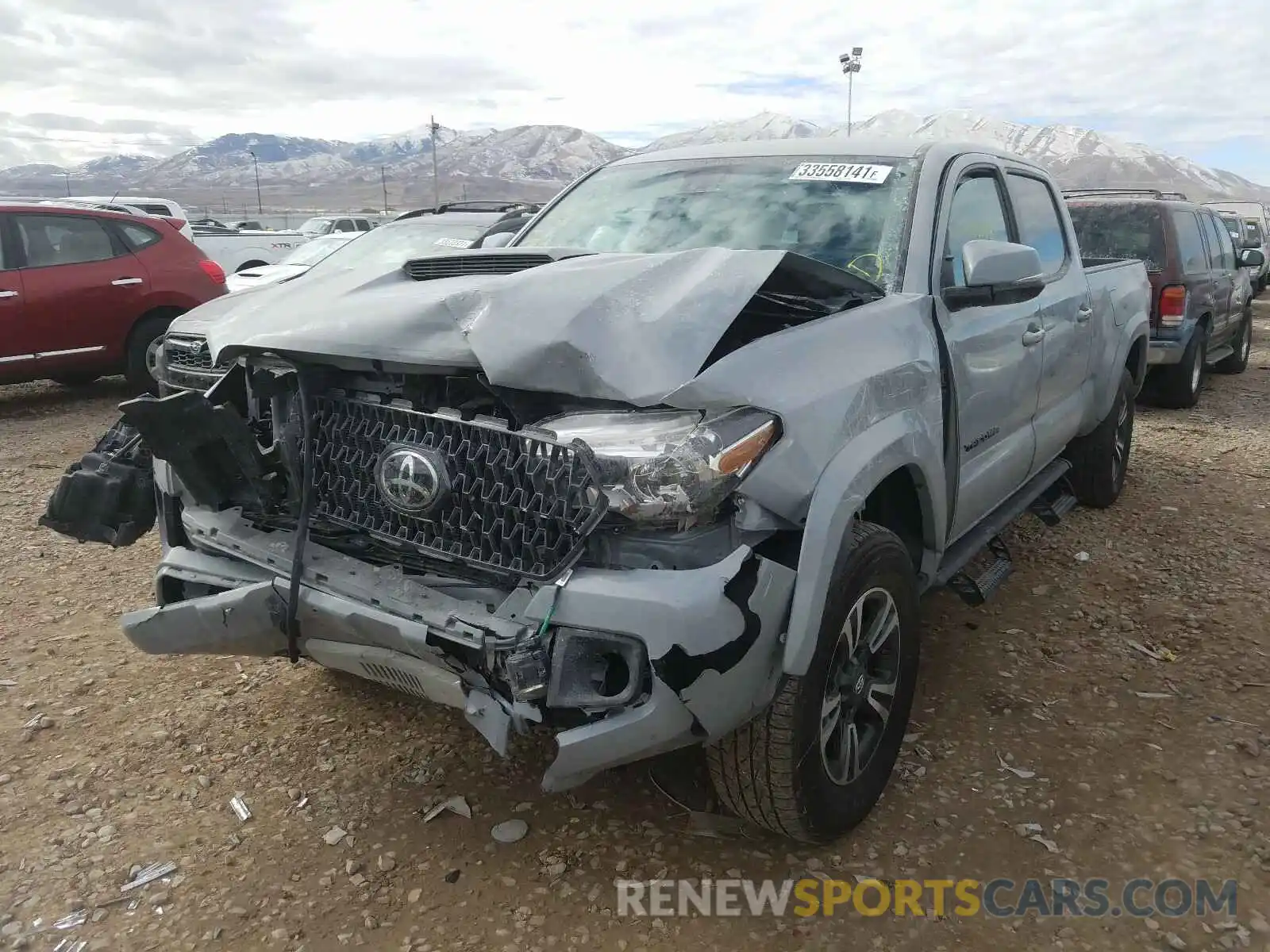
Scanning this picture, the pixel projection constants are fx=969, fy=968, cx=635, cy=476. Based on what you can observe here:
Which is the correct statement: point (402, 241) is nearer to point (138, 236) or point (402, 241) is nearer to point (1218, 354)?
point (138, 236)

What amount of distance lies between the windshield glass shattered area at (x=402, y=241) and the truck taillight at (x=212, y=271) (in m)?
1.29

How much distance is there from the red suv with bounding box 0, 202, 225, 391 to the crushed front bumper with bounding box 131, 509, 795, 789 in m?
6.43

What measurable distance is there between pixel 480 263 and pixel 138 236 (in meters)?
6.88

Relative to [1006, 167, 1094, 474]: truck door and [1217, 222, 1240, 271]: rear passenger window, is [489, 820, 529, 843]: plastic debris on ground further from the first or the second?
[1217, 222, 1240, 271]: rear passenger window

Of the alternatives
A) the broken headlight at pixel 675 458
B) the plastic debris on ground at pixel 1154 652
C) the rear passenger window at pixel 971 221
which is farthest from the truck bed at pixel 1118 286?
the broken headlight at pixel 675 458

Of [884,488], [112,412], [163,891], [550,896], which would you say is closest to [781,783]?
[550,896]

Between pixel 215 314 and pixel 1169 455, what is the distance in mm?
6183

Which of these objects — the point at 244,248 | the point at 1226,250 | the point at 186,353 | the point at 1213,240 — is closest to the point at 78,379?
the point at 186,353

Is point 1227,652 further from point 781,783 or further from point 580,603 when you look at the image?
point 580,603

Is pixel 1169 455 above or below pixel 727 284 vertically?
below

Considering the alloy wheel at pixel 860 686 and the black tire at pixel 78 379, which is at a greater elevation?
the alloy wheel at pixel 860 686

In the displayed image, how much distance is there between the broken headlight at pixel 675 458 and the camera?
2043mm

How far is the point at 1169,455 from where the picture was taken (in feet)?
22.3

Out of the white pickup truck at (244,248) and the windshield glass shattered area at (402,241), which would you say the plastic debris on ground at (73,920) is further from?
the white pickup truck at (244,248)
